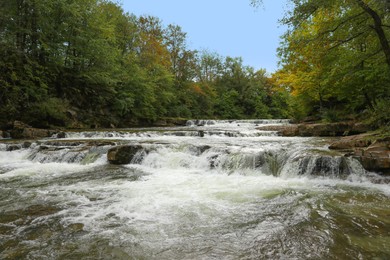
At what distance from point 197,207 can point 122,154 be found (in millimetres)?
4842

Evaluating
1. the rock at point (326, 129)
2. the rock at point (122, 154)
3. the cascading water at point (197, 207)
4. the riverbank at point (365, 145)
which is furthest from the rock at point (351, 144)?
the rock at point (122, 154)

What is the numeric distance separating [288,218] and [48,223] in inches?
138

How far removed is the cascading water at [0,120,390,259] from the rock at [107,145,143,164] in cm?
22

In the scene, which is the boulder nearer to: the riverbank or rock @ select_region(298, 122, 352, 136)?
the riverbank

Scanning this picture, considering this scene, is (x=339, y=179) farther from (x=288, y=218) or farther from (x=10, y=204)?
(x=10, y=204)

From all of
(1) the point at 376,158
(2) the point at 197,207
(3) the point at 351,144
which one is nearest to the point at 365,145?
(3) the point at 351,144

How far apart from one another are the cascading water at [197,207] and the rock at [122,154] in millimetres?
216

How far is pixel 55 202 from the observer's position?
445 cm

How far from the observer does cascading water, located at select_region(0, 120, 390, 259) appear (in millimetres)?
2811

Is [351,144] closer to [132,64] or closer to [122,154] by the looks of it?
[122,154]

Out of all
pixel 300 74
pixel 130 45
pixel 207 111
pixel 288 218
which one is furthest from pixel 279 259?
pixel 207 111

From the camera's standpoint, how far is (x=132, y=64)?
74.8 ft

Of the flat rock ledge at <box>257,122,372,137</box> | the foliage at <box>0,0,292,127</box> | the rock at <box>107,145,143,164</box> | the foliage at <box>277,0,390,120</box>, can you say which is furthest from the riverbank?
the foliage at <box>0,0,292,127</box>

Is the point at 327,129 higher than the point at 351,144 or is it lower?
higher
